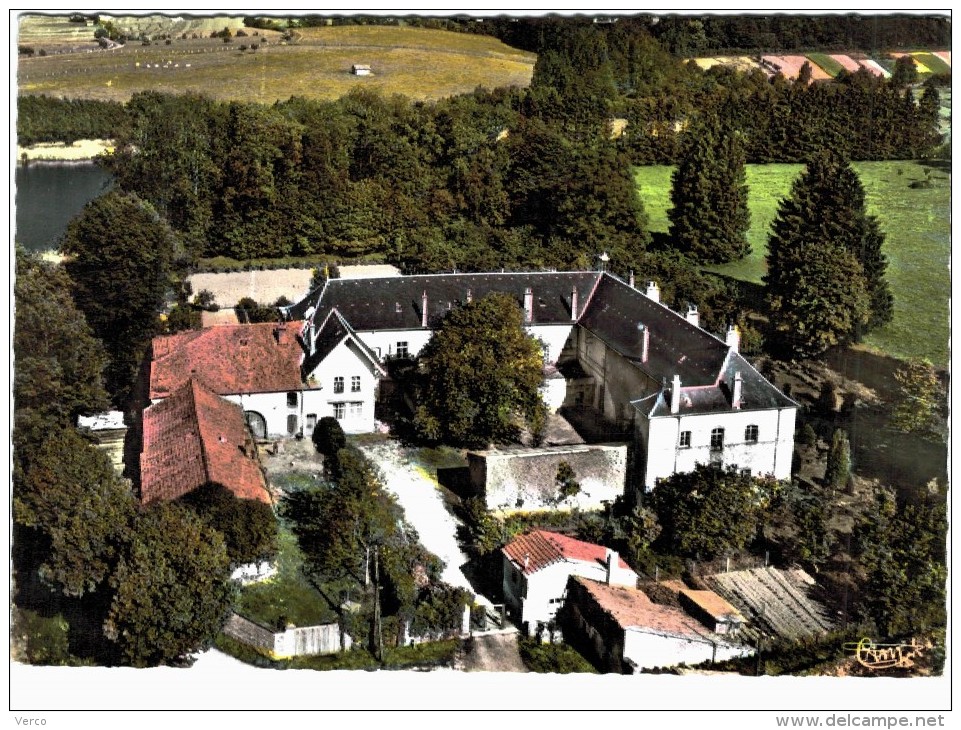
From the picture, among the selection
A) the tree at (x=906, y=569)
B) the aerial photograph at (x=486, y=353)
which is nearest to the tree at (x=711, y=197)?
the aerial photograph at (x=486, y=353)

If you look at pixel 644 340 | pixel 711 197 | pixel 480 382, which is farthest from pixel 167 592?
pixel 711 197

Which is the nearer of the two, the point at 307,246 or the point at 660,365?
the point at 660,365

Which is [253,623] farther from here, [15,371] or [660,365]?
[660,365]

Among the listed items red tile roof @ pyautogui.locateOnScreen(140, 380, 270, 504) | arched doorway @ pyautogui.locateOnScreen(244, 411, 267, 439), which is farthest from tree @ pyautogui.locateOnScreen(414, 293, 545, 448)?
red tile roof @ pyautogui.locateOnScreen(140, 380, 270, 504)

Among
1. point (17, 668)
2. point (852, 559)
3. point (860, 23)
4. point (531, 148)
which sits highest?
point (860, 23)

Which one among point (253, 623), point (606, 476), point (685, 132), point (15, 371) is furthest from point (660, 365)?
point (15, 371)

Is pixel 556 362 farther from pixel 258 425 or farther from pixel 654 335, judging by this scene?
pixel 258 425
